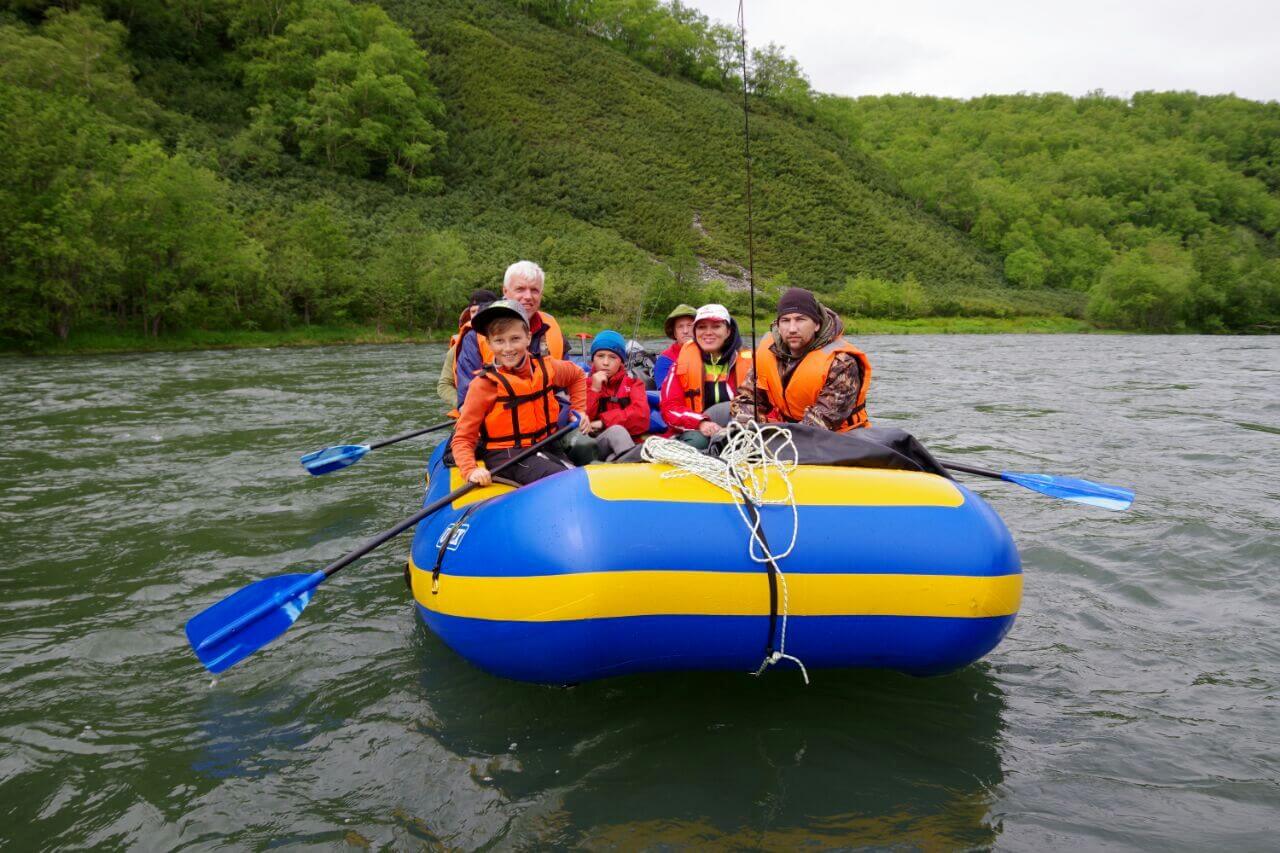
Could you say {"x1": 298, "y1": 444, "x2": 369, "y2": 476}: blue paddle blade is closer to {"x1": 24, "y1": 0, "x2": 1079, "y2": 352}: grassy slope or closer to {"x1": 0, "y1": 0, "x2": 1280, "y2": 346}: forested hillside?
{"x1": 0, "y1": 0, "x2": 1280, "y2": 346}: forested hillside

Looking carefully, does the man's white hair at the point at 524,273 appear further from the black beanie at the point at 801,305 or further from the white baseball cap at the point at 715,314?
the black beanie at the point at 801,305

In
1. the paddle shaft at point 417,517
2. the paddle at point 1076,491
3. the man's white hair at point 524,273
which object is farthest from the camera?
the man's white hair at point 524,273

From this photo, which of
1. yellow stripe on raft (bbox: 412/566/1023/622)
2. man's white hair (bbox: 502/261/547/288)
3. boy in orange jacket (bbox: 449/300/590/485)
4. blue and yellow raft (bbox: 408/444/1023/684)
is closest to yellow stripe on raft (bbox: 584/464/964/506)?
blue and yellow raft (bbox: 408/444/1023/684)

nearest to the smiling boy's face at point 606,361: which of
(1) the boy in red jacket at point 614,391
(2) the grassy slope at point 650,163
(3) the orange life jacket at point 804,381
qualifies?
(1) the boy in red jacket at point 614,391

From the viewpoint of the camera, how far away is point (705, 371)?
5.41 m

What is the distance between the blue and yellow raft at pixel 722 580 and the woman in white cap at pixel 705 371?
2.37 meters

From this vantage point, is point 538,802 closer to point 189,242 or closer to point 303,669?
point 303,669

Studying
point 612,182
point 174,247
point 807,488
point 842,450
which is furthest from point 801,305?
point 612,182

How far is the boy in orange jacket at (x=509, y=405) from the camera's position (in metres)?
3.88

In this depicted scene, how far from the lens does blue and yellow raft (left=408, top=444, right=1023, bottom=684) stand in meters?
2.64

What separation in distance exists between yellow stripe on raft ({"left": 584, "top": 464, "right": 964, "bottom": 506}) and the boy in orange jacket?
110cm

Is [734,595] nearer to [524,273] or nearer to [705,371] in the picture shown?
[524,273]

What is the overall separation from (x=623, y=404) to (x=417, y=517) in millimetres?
2108

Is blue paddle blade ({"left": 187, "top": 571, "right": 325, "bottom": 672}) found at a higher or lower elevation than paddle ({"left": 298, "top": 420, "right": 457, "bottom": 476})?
lower
